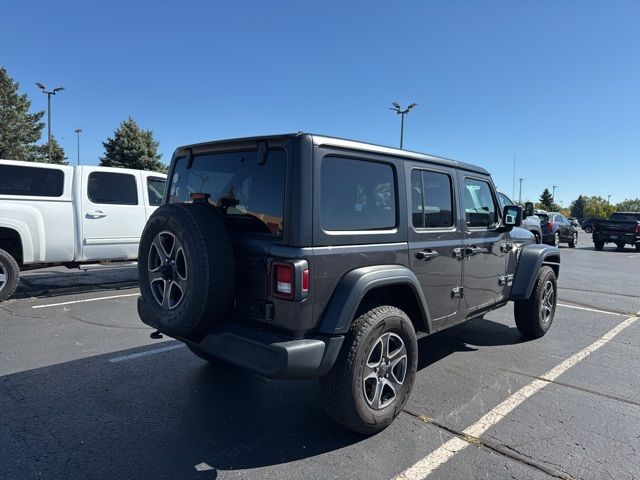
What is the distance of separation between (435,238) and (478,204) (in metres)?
1.07

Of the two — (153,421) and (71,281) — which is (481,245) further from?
(71,281)

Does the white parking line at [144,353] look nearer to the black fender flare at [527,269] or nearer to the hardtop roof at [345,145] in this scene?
the hardtop roof at [345,145]

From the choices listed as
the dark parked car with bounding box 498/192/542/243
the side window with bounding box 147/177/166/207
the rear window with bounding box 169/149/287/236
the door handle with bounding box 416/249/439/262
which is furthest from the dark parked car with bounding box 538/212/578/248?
the rear window with bounding box 169/149/287/236

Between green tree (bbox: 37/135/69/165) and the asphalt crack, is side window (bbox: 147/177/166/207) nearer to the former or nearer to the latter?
the asphalt crack

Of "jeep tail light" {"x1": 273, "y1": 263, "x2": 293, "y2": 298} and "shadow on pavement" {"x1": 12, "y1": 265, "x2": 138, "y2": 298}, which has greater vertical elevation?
"jeep tail light" {"x1": 273, "y1": 263, "x2": 293, "y2": 298}

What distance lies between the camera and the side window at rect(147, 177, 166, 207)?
8.37m

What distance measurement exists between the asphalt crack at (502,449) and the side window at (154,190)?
672 cm

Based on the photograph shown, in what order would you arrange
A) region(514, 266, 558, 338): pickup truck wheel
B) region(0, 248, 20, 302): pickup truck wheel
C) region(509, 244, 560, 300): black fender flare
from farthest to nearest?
region(0, 248, 20, 302): pickup truck wheel, region(514, 266, 558, 338): pickup truck wheel, region(509, 244, 560, 300): black fender flare

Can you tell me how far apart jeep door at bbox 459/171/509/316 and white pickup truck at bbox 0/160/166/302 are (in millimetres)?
6000

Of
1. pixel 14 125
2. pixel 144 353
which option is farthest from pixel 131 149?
pixel 144 353

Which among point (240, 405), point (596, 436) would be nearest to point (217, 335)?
point (240, 405)

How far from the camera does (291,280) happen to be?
8.71 ft

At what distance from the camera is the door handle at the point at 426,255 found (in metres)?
3.47

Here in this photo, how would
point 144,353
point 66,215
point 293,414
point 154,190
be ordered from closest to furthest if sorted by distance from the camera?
point 293,414 → point 144,353 → point 66,215 → point 154,190
